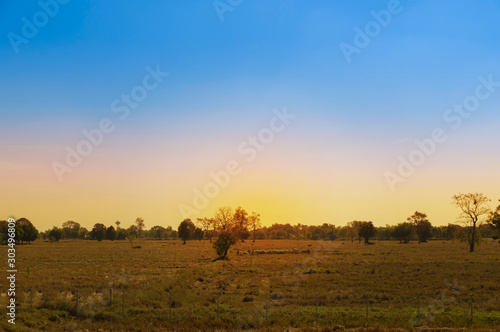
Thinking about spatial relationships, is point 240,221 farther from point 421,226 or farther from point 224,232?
point 421,226

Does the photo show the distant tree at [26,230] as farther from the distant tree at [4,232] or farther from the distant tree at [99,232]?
the distant tree at [99,232]

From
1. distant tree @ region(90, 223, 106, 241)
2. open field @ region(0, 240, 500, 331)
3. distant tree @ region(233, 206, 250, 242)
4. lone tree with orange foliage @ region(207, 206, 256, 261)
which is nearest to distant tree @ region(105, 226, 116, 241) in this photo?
distant tree @ region(90, 223, 106, 241)

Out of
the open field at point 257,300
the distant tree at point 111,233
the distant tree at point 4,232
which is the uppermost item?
the open field at point 257,300

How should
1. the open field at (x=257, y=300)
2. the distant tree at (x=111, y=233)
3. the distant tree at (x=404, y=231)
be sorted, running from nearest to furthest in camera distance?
the open field at (x=257, y=300)
the distant tree at (x=404, y=231)
the distant tree at (x=111, y=233)

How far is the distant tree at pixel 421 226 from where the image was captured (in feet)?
478

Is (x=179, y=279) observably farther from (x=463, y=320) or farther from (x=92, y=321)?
(x=463, y=320)

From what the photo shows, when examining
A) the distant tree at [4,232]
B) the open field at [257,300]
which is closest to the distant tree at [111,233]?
the distant tree at [4,232]

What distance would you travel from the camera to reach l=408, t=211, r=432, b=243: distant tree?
146 m

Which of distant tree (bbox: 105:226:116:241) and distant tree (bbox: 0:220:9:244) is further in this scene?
distant tree (bbox: 105:226:116:241)

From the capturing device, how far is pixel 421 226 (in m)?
147

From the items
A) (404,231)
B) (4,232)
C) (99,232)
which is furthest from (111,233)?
(404,231)

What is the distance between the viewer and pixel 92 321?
22.5 meters

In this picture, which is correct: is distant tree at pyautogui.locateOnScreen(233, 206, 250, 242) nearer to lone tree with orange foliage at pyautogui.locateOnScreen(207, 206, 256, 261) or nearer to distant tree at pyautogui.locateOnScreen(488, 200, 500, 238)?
lone tree with orange foliage at pyautogui.locateOnScreen(207, 206, 256, 261)

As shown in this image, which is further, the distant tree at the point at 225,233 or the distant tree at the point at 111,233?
the distant tree at the point at 111,233
